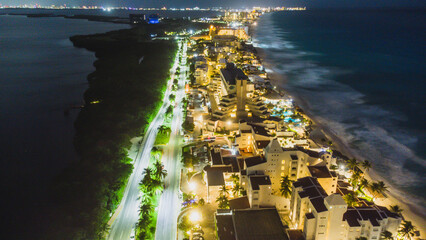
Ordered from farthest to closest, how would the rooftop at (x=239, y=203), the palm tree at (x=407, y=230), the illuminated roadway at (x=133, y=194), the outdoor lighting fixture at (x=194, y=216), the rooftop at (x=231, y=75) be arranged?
1. the rooftop at (x=231, y=75)
2. the rooftop at (x=239, y=203)
3. the outdoor lighting fixture at (x=194, y=216)
4. the illuminated roadway at (x=133, y=194)
5. the palm tree at (x=407, y=230)

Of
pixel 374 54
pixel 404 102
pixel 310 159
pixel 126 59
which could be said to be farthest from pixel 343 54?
pixel 310 159

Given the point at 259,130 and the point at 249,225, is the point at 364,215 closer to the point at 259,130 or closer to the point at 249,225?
the point at 249,225

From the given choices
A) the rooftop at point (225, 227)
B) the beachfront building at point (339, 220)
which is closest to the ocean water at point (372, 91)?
the beachfront building at point (339, 220)

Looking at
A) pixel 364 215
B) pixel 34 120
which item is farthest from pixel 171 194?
pixel 34 120

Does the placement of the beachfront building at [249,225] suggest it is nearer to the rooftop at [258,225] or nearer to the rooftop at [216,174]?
the rooftop at [258,225]

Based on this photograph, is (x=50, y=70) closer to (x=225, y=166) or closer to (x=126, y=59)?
(x=126, y=59)

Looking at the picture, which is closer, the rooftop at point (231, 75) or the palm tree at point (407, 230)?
the palm tree at point (407, 230)
